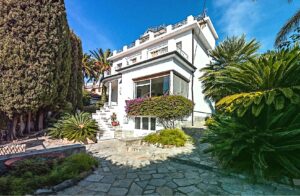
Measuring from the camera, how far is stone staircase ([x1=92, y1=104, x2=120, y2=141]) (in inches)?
491

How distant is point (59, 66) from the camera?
11.9 metres

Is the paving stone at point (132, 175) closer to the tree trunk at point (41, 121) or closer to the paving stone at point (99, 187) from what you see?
the paving stone at point (99, 187)

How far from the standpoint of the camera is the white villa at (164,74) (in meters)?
12.7

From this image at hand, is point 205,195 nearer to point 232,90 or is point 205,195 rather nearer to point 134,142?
point 232,90

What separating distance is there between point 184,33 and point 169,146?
11.1 metres

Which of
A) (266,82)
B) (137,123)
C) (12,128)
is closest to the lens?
(266,82)

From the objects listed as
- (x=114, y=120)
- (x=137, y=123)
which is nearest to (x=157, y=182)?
(x=137, y=123)

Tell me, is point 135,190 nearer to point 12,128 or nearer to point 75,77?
point 12,128

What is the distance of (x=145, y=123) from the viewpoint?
12961mm

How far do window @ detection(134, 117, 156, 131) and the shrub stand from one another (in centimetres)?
46

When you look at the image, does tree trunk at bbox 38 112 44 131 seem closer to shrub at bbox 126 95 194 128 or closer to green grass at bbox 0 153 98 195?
shrub at bbox 126 95 194 128

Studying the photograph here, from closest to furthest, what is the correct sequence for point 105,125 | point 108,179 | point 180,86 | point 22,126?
1. point 108,179
2. point 22,126
3. point 180,86
4. point 105,125

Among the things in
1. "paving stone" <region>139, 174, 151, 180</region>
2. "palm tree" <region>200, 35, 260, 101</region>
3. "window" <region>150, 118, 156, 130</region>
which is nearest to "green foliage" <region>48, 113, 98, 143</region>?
"window" <region>150, 118, 156, 130</region>

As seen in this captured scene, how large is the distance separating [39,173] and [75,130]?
6.85 m
